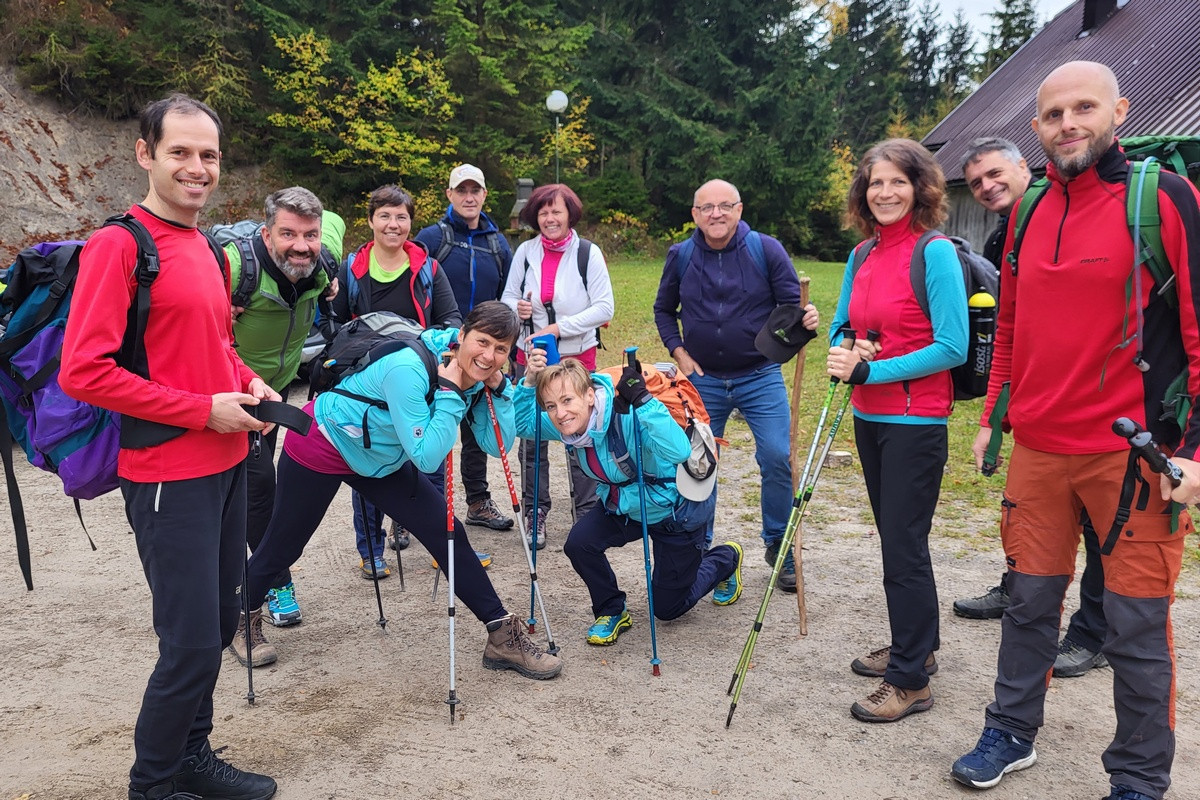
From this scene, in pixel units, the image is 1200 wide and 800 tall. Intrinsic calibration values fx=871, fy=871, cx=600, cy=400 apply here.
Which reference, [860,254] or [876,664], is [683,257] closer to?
[860,254]

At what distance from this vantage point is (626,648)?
14.2 feet

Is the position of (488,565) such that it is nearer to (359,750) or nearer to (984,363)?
(359,750)

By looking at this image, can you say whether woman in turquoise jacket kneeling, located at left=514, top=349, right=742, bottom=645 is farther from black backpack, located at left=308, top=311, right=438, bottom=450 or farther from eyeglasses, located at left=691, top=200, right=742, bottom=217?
eyeglasses, located at left=691, top=200, right=742, bottom=217

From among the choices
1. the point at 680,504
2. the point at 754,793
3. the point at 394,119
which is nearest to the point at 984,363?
the point at 680,504

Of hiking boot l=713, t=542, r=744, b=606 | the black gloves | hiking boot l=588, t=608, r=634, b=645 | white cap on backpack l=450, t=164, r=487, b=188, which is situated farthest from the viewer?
white cap on backpack l=450, t=164, r=487, b=188

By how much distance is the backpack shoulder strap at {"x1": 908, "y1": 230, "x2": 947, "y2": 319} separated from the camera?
11.5 ft

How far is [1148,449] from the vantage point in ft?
8.61

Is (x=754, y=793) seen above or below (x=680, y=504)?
below

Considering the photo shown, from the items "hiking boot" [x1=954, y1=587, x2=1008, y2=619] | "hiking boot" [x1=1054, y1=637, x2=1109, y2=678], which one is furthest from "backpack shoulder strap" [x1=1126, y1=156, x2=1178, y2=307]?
"hiking boot" [x1=954, y1=587, x2=1008, y2=619]

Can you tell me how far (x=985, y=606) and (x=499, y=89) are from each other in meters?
23.3

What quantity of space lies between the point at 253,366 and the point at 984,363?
3390mm

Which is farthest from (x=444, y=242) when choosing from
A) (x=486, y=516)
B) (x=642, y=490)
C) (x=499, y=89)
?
(x=499, y=89)

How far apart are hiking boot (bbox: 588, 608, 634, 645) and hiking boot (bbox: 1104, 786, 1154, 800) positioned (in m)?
2.19

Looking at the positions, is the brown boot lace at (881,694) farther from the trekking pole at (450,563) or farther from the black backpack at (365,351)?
the black backpack at (365,351)
